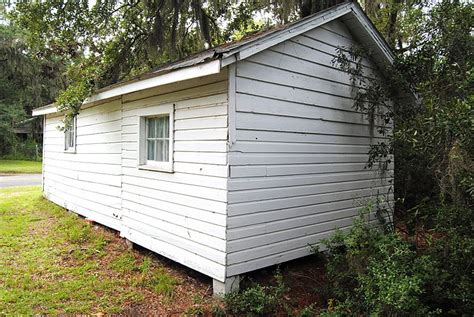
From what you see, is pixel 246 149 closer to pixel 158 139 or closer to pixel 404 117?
pixel 158 139

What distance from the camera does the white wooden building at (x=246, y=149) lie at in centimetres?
401

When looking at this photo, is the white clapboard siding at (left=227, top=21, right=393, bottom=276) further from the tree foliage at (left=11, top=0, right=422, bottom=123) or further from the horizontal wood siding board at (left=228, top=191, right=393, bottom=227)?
the tree foliage at (left=11, top=0, right=422, bottom=123)

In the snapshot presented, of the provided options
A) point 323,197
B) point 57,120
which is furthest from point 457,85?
point 57,120

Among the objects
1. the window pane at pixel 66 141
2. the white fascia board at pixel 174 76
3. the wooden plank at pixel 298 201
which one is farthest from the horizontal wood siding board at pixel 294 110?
the window pane at pixel 66 141

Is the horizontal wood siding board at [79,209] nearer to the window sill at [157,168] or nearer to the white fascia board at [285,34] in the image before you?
the window sill at [157,168]

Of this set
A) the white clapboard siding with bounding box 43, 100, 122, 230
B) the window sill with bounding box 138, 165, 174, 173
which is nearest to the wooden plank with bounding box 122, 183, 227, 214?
the window sill with bounding box 138, 165, 174, 173

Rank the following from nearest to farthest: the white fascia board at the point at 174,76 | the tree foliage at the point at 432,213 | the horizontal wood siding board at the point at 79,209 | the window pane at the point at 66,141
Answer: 1. the tree foliage at the point at 432,213
2. the white fascia board at the point at 174,76
3. the horizontal wood siding board at the point at 79,209
4. the window pane at the point at 66,141

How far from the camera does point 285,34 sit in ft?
14.1

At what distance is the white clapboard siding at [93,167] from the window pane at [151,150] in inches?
40.4

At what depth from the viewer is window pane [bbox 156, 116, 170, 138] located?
5.09m

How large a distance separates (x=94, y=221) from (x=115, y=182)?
1484 millimetres

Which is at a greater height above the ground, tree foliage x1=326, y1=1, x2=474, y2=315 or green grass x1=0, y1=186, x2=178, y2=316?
tree foliage x1=326, y1=1, x2=474, y2=315

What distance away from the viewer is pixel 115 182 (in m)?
6.46

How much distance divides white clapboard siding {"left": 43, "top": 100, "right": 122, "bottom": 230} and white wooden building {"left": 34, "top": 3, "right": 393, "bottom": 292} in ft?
0.37
